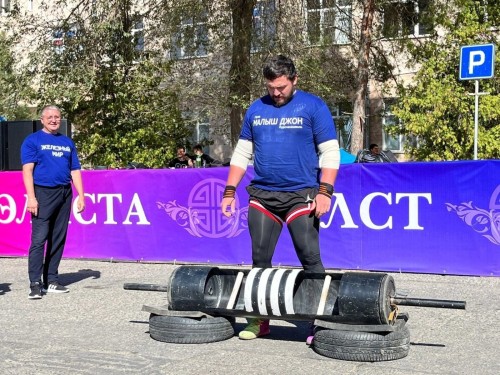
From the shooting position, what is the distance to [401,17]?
23.2 meters

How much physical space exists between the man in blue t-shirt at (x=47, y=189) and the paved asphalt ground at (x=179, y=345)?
0.35 meters

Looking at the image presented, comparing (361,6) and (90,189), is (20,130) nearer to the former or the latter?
(90,189)

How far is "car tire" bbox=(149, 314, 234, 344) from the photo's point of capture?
5676 millimetres

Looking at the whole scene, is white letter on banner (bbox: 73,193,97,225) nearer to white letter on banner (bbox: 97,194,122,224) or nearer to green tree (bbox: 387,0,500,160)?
white letter on banner (bbox: 97,194,122,224)

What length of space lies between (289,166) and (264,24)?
47.2 feet

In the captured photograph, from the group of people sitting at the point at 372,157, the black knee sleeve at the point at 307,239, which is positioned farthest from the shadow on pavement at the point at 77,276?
the group of people sitting at the point at 372,157

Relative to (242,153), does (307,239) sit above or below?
below

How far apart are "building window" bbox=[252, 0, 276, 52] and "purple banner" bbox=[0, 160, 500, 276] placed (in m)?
9.00

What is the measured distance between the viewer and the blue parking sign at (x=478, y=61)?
42.4 ft

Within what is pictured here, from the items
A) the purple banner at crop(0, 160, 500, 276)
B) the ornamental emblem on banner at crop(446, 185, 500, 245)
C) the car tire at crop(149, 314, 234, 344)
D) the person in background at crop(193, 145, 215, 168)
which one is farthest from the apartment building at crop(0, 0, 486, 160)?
the car tire at crop(149, 314, 234, 344)

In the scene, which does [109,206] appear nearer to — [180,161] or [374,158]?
[374,158]

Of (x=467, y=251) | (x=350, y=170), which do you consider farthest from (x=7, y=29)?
(x=467, y=251)

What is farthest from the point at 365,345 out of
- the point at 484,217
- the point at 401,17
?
the point at 401,17

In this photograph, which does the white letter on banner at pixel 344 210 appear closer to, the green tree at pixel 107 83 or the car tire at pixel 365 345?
the car tire at pixel 365 345
